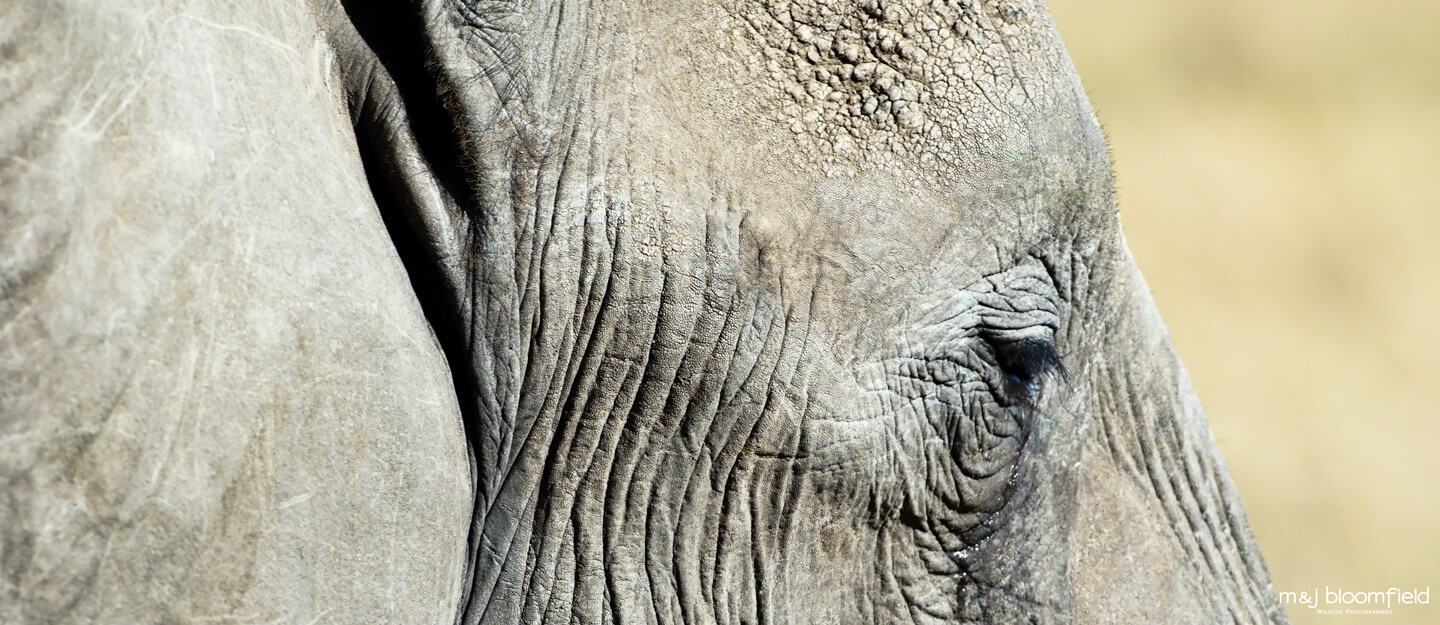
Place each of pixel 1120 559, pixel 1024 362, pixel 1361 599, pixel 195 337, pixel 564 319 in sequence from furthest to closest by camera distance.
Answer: pixel 1361 599, pixel 1120 559, pixel 1024 362, pixel 564 319, pixel 195 337

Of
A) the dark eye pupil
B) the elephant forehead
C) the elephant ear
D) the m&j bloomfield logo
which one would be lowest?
the elephant ear

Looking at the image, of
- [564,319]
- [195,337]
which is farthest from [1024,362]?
[195,337]

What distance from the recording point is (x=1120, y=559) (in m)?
1.63

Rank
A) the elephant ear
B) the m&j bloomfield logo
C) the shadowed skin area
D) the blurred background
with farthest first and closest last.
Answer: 1. the blurred background
2. the m&j bloomfield logo
3. the shadowed skin area
4. the elephant ear

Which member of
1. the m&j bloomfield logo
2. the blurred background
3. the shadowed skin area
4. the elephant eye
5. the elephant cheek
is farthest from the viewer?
the blurred background

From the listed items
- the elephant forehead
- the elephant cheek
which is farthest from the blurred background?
the elephant forehead

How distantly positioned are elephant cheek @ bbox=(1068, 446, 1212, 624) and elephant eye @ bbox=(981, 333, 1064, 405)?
0.16 meters

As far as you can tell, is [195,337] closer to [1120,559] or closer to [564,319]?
[564,319]

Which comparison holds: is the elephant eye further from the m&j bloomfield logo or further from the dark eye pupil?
the m&j bloomfield logo

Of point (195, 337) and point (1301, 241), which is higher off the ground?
point (1301, 241)

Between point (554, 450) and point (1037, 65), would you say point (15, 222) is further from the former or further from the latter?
point (1037, 65)

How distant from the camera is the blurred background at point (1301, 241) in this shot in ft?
18.0

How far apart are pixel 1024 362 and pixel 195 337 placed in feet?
3.06

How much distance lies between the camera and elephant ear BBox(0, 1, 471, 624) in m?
0.87
